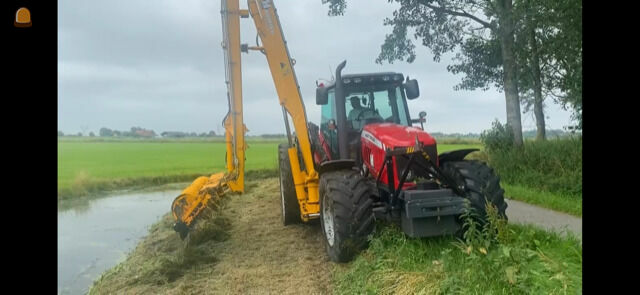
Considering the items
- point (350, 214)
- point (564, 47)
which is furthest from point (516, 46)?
point (350, 214)

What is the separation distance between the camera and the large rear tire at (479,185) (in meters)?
3.72

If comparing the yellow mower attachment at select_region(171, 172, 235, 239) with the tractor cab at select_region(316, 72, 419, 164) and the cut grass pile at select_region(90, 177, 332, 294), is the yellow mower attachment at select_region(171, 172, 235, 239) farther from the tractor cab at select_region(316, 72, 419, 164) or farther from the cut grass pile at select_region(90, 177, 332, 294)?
the tractor cab at select_region(316, 72, 419, 164)

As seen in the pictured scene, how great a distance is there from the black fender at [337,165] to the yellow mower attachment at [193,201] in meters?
1.21

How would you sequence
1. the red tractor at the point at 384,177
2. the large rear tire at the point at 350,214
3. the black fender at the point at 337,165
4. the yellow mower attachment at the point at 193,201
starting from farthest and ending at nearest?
the yellow mower attachment at the point at 193,201, the black fender at the point at 337,165, the large rear tire at the point at 350,214, the red tractor at the point at 384,177

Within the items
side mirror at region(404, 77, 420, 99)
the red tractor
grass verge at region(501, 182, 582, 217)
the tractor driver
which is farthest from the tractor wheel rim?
grass verge at region(501, 182, 582, 217)

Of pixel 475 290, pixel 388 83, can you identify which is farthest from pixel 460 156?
pixel 475 290

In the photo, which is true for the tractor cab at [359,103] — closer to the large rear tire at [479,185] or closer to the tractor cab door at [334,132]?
the tractor cab door at [334,132]

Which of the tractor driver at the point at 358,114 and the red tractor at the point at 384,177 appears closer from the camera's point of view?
the red tractor at the point at 384,177

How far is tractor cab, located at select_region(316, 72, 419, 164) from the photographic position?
4.59 meters

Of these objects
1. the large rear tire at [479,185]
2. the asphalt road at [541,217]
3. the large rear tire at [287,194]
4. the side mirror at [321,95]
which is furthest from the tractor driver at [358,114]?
the asphalt road at [541,217]

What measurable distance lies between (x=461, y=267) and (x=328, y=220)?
4.96 feet
